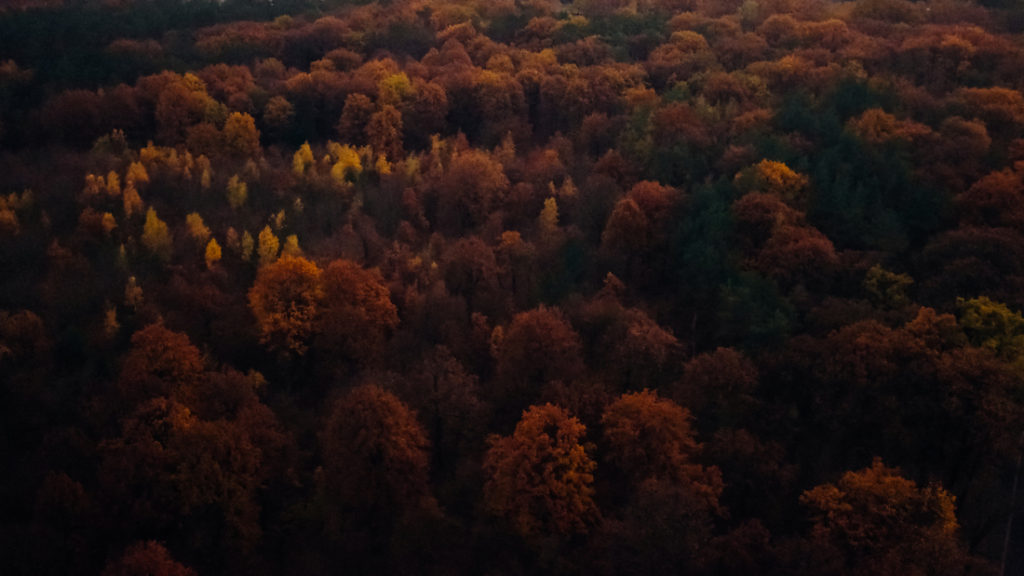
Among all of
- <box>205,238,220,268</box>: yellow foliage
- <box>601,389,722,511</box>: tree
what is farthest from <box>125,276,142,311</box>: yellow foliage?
<box>601,389,722,511</box>: tree

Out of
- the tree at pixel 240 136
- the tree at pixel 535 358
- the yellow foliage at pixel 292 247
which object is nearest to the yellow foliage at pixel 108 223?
the yellow foliage at pixel 292 247

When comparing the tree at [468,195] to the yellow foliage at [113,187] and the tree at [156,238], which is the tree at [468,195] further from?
the yellow foliage at [113,187]

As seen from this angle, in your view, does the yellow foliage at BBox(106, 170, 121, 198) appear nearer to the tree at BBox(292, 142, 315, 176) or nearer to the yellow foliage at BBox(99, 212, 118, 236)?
the yellow foliage at BBox(99, 212, 118, 236)

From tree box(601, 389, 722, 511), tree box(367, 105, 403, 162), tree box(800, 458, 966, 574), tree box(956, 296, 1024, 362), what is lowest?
tree box(367, 105, 403, 162)

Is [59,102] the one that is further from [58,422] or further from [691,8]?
[691,8]

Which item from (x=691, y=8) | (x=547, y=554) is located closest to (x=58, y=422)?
(x=547, y=554)
